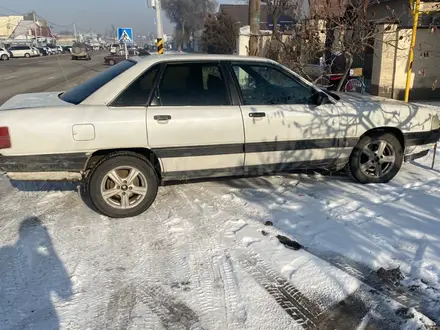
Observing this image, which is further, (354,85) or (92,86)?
(354,85)

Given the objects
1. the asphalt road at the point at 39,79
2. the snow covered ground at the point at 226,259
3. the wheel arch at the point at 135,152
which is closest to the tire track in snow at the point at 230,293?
the snow covered ground at the point at 226,259

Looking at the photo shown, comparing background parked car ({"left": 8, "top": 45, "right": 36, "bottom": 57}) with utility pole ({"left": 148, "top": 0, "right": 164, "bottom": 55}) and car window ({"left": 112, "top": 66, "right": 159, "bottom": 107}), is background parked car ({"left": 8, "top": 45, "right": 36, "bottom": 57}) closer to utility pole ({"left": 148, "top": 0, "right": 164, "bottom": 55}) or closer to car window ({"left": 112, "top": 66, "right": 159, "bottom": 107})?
utility pole ({"left": 148, "top": 0, "right": 164, "bottom": 55})

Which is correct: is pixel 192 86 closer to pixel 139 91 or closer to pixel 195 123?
pixel 195 123

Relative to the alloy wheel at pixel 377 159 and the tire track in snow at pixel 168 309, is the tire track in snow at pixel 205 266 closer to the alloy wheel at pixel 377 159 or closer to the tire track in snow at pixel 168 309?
the tire track in snow at pixel 168 309

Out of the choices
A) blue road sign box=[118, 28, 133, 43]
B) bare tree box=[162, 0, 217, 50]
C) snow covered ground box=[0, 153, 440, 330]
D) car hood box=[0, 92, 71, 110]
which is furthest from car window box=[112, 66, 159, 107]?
bare tree box=[162, 0, 217, 50]

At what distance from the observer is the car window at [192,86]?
4.38 m

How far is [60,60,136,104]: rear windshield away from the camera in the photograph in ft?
14.3

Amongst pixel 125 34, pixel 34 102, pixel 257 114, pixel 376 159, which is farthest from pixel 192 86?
pixel 125 34

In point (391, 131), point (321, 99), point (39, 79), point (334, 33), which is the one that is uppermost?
point (334, 33)

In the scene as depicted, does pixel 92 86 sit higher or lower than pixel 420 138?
higher

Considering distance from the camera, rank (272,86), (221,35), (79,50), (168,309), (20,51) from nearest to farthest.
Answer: (168,309) → (272,86) → (79,50) → (221,35) → (20,51)

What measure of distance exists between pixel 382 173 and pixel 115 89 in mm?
3563

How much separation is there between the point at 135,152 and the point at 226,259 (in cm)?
157

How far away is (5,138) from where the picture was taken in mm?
3916
